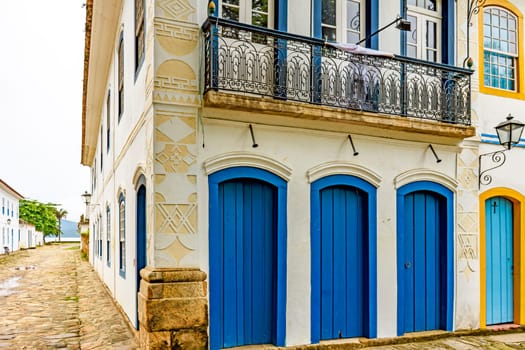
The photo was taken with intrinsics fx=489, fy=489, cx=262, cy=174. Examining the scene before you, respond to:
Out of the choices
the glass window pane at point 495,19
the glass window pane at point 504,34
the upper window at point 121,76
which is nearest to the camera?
the glass window pane at point 495,19

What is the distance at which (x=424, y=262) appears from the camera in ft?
26.2

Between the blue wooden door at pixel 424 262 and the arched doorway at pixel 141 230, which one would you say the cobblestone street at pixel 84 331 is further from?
the arched doorway at pixel 141 230

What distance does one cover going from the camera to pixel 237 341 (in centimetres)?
655

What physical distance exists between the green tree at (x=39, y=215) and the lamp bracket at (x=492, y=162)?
2290 inches

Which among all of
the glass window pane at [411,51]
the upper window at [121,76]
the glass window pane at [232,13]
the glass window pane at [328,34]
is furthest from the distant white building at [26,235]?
the glass window pane at [411,51]

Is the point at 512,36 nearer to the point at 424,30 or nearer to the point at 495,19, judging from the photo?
the point at 495,19

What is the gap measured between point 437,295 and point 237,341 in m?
3.56

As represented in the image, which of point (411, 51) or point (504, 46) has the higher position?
point (504, 46)

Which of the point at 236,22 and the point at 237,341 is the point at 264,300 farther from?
the point at 236,22

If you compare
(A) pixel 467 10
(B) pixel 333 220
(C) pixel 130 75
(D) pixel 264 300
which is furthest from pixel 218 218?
(A) pixel 467 10

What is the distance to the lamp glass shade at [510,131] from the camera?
8.19 m

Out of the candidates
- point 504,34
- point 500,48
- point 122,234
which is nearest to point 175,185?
point 122,234

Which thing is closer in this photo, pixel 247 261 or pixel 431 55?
pixel 247 261

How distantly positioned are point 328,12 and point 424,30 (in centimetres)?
195
